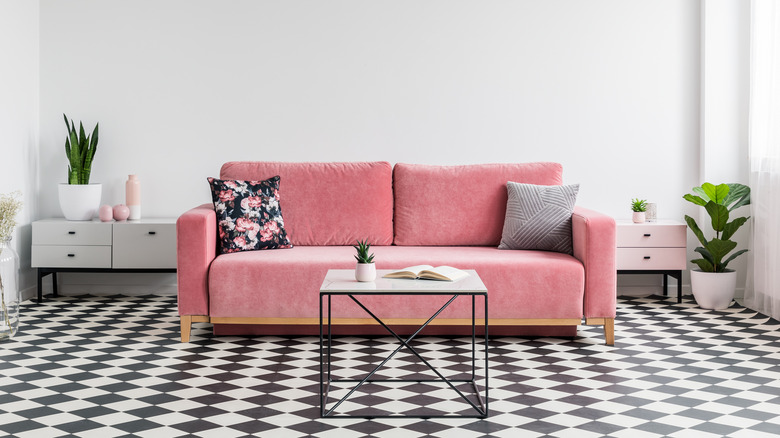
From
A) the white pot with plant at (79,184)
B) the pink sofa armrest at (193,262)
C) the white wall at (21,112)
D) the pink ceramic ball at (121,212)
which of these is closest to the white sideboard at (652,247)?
the pink sofa armrest at (193,262)

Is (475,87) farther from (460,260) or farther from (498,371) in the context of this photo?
(498,371)

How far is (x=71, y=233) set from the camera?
17.1ft

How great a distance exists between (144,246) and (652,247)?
3296 millimetres

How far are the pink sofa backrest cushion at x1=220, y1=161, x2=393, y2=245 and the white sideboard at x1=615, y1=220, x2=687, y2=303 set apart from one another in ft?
5.10

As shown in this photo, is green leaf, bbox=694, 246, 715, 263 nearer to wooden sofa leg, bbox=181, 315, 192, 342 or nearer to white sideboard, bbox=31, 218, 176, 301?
wooden sofa leg, bbox=181, 315, 192, 342

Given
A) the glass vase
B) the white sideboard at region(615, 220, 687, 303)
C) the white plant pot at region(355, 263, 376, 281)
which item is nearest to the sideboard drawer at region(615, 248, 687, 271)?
the white sideboard at region(615, 220, 687, 303)

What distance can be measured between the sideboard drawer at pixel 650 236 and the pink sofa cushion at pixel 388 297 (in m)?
1.15

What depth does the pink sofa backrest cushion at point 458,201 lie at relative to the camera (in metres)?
4.78

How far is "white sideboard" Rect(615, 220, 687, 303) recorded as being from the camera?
16.9 ft

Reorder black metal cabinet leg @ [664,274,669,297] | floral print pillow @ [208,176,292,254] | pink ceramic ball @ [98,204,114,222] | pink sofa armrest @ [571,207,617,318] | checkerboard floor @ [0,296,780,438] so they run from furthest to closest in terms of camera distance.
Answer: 1. black metal cabinet leg @ [664,274,669,297]
2. pink ceramic ball @ [98,204,114,222]
3. floral print pillow @ [208,176,292,254]
4. pink sofa armrest @ [571,207,617,318]
5. checkerboard floor @ [0,296,780,438]

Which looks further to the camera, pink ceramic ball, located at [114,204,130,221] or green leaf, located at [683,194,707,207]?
pink ceramic ball, located at [114,204,130,221]

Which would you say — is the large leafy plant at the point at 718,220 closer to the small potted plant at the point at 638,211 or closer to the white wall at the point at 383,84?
the small potted plant at the point at 638,211

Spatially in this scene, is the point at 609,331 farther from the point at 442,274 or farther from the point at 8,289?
the point at 8,289

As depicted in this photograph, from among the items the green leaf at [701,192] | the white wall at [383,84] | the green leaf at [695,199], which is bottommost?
the green leaf at [695,199]
